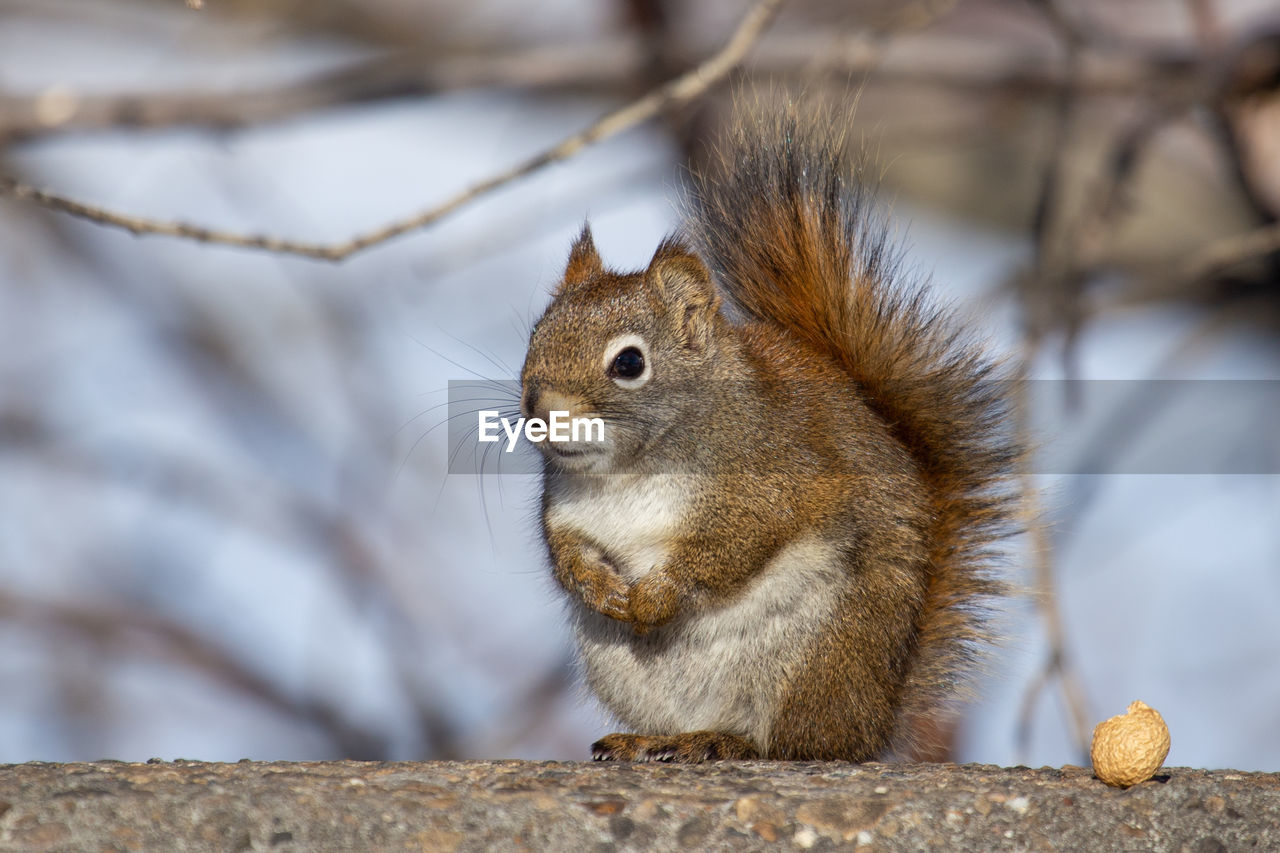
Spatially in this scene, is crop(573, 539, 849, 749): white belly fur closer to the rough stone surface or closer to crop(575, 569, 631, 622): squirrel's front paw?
crop(575, 569, 631, 622): squirrel's front paw

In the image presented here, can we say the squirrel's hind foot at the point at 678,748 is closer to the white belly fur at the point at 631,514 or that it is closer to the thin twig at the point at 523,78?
the white belly fur at the point at 631,514

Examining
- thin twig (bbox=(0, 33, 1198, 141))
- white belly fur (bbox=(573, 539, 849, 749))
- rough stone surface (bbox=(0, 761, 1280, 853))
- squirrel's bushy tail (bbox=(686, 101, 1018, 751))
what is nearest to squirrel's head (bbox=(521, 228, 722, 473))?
squirrel's bushy tail (bbox=(686, 101, 1018, 751))

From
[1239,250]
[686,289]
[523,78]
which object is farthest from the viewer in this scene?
[523,78]

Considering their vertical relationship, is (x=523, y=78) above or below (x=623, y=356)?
above

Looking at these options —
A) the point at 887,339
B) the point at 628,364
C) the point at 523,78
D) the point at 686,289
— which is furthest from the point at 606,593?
the point at 523,78

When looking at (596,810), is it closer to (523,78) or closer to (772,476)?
(772,476)
